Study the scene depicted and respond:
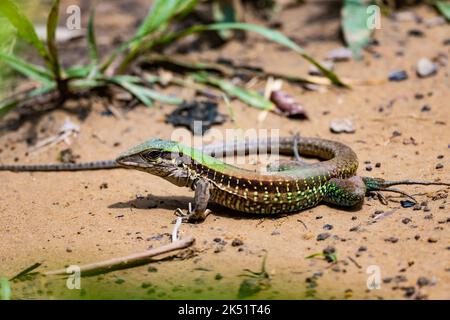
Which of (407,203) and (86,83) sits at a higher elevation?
(86,83)

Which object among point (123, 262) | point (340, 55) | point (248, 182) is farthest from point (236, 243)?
point (340, 55)

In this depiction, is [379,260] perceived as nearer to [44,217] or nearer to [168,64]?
[44,217]

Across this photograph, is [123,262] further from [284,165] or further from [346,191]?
[284,165]

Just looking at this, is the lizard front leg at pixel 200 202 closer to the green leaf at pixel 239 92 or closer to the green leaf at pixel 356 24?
the green leaf at pixel 239 92

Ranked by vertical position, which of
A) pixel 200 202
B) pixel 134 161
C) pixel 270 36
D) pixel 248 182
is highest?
pixel 270 36

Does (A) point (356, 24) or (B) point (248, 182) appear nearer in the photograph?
(B) point (248, 182)
